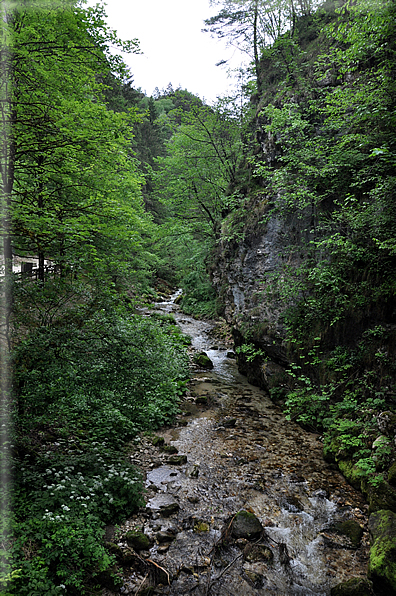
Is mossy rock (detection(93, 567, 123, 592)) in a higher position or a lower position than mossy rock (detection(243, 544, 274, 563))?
higher

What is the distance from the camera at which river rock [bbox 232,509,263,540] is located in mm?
4992

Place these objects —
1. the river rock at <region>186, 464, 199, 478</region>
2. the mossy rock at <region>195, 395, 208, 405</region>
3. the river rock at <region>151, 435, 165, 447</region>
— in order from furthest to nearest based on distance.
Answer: the mossy rock at <region>195, 395, 208, 405</region> → the river rock at <region>151, 435, 165, 447</region> → the river rock at <region>186, 464, 199, 478</region>

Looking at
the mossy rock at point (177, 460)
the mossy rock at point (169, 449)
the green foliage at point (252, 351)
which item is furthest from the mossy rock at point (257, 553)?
the green foliage at point (252, 351)

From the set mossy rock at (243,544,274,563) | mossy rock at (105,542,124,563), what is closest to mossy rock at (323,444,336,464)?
mossy rock at (243,544,274,563)

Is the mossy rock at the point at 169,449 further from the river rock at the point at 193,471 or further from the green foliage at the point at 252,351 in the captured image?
the green foliage at the point at 252,351

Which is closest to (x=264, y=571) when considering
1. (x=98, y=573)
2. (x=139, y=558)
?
(x=139, y=558)

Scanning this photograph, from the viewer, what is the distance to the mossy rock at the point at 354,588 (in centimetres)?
392

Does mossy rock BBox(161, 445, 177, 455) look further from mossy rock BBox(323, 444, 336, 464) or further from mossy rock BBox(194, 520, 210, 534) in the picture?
mossy rock BBox(323, 444, 336, 464)

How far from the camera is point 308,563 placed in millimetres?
4555

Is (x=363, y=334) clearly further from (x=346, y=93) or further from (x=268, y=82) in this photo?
(x=268, y=82)

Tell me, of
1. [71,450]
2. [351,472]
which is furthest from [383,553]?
[71,450]

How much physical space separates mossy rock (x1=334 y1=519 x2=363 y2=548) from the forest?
57 cm

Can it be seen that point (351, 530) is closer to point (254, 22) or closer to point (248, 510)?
point (248, 510)

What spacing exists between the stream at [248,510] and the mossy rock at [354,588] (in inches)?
7.5
